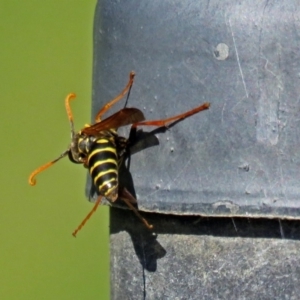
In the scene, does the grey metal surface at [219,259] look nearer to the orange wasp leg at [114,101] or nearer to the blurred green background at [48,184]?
the orange wasp leg at [114,101]

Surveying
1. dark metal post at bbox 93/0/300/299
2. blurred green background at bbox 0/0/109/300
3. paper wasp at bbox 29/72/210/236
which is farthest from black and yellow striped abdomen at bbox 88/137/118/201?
blurred green background at bbox 0/0/109/300

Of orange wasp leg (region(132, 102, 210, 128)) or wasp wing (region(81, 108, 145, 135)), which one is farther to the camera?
wasp wing (region(81, 108, 145, 135))

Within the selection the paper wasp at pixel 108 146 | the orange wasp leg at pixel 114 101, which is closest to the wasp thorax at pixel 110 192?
the paper wasp at pixel 108 146

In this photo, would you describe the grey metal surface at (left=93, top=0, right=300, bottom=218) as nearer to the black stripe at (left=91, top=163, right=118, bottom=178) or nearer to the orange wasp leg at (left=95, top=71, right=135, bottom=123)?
the orange wasp leg at (left=95, top=71, right=135, bottom=123)

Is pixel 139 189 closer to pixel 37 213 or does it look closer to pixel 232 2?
pixel 232 2

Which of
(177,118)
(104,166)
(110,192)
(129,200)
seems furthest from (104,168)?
(177,118)

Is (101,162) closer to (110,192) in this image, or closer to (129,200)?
(110,192)
